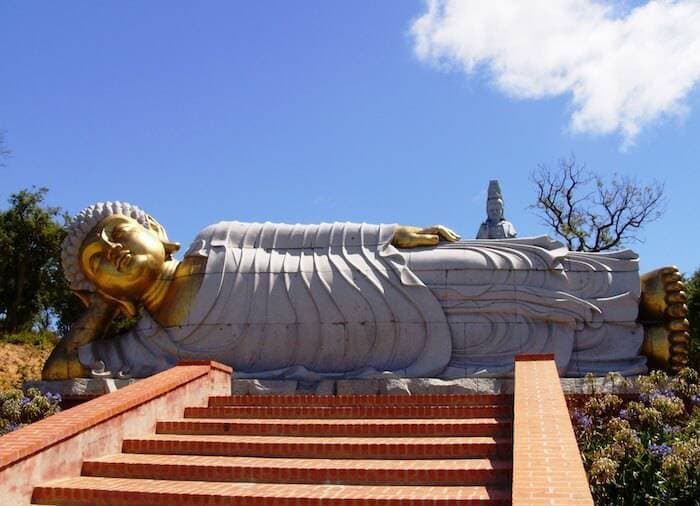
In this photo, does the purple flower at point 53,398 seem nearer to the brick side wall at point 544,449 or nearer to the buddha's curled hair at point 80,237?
the buddha's curled hair at point 80,237

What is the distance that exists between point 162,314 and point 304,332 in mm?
2006

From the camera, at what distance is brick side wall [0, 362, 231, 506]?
579 cm

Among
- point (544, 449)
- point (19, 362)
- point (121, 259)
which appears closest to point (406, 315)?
point (121, 259)

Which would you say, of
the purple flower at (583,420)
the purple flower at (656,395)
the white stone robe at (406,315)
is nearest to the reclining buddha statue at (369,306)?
the white stone robe at (406,315)

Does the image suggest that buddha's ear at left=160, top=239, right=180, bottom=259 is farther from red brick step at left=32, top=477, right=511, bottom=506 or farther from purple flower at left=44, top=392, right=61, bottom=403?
red brick step at left=32, top=477, right=511, bottom=506

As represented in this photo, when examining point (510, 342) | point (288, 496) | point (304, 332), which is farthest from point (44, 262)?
point (288, 496)

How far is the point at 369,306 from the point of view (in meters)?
10.2

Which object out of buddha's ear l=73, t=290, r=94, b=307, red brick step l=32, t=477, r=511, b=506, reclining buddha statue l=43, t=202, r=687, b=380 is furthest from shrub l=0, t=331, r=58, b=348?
red brick step l=32, t=477, r=511, b=506

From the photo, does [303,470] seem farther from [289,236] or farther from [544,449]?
[289,236]

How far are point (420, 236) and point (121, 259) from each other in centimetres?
400

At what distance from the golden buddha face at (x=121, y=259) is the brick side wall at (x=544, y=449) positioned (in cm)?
547

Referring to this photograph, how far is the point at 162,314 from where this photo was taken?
10.7 meters

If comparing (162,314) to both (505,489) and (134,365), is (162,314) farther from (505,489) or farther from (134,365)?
(505,489)

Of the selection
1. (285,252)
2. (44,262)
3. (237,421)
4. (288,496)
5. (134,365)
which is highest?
(44,262)
